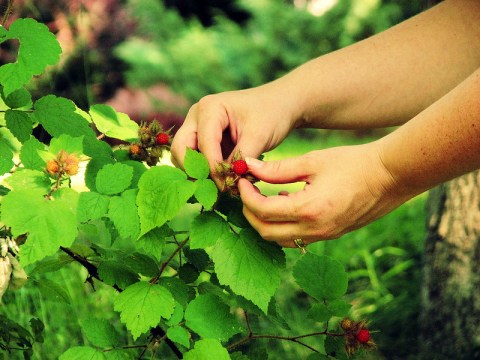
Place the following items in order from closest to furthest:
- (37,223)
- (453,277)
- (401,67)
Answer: (37,223) → (401,67) → (453,277)

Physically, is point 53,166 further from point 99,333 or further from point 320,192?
point 320,192

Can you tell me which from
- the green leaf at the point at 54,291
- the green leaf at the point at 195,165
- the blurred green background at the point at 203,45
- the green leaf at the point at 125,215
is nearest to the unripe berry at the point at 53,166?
the green leaf at the point at 125,215

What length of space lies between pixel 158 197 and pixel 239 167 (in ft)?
0.62

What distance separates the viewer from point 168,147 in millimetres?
1298

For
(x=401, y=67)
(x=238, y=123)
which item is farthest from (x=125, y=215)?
(x=401, y=67)

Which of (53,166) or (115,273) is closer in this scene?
(53,166)

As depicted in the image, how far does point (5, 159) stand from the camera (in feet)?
3.63

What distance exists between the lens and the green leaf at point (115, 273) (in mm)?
1254

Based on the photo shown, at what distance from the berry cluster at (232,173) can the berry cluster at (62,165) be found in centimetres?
28

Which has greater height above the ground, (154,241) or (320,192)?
(320,192)

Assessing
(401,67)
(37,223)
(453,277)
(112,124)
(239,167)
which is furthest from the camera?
(453,277)

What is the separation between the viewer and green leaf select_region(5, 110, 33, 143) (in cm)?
121

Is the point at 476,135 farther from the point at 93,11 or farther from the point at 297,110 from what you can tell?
the point at 93,11

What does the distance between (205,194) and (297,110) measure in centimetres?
51
